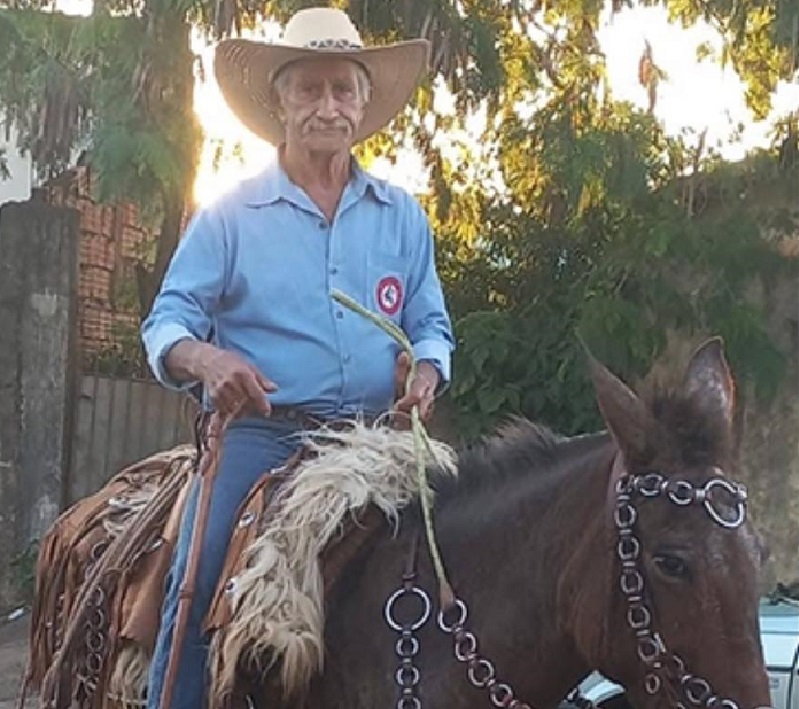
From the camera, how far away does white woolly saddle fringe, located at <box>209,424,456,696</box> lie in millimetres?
3174

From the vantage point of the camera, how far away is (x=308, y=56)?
3633 mm

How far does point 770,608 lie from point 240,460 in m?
3.56

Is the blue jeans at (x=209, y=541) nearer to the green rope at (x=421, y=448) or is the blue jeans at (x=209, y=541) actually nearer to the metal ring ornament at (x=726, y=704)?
the green rope at (x=421, y=448)

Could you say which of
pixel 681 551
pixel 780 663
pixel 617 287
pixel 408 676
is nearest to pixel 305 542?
pixel 408 676

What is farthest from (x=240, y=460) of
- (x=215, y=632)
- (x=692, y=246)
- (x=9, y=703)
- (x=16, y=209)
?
(x=16, y=209)

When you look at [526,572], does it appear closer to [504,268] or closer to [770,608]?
[770,608]

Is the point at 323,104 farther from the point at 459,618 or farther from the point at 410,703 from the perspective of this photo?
the point at 410,703

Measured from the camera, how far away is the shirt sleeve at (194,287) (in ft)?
11.5

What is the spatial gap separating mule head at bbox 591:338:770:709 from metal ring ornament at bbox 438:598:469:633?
1.23 ft

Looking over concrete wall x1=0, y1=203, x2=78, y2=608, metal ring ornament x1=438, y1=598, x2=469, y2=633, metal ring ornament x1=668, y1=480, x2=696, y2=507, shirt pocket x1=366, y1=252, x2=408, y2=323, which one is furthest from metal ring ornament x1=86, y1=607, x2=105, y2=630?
concrete wall x1=0, y1=203, x2=78, y2=608

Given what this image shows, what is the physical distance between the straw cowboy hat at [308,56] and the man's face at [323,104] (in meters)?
0.03

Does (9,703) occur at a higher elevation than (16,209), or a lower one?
lower

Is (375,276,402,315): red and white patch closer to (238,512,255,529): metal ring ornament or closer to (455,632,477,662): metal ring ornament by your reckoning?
(238,512,255,529): metal ring ornament

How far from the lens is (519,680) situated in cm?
305
